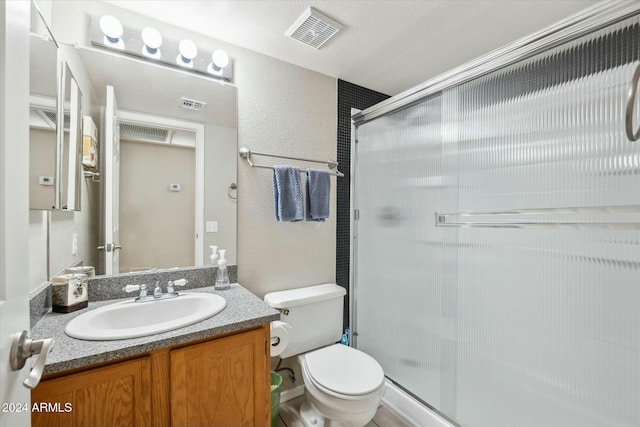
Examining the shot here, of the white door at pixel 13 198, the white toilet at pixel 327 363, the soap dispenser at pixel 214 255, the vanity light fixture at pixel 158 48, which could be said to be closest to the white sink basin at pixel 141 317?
the soap dispenser at pixel 214 255

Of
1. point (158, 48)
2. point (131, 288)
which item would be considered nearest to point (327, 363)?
point (131, 288)

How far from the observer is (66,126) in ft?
3.74

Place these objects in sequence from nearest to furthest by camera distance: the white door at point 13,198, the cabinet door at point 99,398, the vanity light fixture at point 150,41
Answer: the white door at point 13,198 < the cabinet door at point 99,398 < the vanity light fixture at point 150,41

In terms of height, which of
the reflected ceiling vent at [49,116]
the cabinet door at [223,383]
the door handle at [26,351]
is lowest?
the cabinet door at [223,383]

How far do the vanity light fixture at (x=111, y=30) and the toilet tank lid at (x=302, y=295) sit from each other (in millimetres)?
1525

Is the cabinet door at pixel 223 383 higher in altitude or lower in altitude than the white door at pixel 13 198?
lower

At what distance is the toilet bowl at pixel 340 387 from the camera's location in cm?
130

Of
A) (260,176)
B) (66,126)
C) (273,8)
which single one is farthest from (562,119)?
(66,126)

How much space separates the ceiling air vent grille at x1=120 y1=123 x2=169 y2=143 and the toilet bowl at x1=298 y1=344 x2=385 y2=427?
1.44 m

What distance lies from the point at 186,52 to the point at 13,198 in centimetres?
126

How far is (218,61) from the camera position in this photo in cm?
157

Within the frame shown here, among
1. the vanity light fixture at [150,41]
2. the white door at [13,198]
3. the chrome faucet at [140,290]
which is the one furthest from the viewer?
the vanity light fixture at [150,41]

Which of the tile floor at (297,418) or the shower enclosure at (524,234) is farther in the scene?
the tile floor at (297,418)

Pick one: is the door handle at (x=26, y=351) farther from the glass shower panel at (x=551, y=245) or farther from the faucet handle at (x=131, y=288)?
the glass shower panel at (x=551, y=245)
